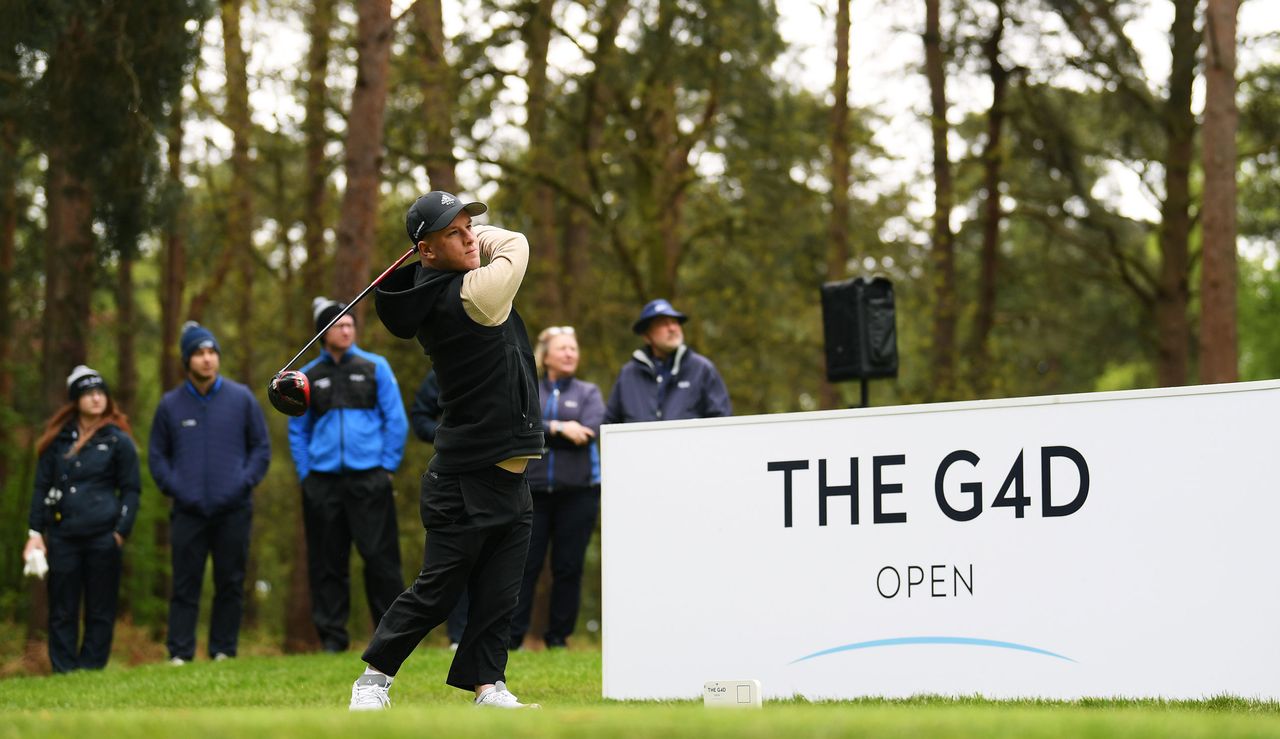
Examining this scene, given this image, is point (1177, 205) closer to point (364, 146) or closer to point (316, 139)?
point (316, 139)

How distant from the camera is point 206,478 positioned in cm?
1066

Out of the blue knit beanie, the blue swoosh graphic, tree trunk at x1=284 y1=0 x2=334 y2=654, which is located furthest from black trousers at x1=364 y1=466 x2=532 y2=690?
tree trunk at x1=284 y1=0 x2=334 y2=654

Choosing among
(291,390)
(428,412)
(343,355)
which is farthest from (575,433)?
(291,390)

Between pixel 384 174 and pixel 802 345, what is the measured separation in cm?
556

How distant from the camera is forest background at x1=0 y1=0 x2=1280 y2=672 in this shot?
15719 mm

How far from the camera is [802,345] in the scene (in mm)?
20562

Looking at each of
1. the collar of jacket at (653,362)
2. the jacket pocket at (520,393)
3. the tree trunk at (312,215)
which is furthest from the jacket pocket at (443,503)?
the tree trunk at (312,215)

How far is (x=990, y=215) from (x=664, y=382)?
45.4 feet

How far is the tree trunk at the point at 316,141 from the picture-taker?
1767cm

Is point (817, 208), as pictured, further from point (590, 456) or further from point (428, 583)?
point (428, 583)

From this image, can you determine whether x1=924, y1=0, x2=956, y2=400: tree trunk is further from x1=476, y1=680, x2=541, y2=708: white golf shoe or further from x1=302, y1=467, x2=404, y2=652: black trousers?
x1=476, y1=680, x2=541, y2=708: white golf shoe

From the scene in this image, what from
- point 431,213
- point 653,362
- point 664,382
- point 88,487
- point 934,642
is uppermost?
point 431,213

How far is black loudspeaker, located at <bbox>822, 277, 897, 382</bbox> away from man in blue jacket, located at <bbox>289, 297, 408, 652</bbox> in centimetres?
310

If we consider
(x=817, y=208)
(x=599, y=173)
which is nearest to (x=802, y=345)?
(x=817, y=208)
